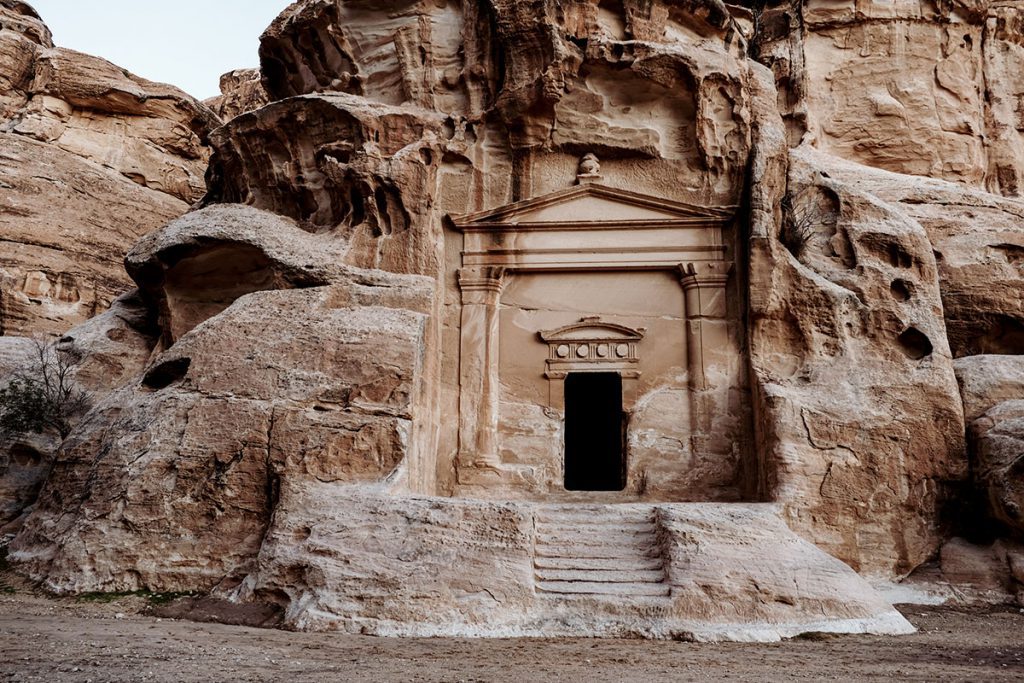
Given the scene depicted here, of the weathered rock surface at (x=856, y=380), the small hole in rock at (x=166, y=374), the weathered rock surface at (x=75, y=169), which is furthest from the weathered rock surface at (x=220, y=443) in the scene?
the weathered rock surface at (x=75, y=169)

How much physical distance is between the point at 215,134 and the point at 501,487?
7.97 meters

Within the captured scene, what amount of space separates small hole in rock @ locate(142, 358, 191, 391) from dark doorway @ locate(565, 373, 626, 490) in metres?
9.18

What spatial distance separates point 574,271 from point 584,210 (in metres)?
1.03

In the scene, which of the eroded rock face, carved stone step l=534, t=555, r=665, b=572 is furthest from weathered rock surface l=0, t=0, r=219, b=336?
the eroded rock face

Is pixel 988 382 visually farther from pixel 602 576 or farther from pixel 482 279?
pixel 482 279

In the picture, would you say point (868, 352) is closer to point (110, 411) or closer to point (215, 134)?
point (110, 411)

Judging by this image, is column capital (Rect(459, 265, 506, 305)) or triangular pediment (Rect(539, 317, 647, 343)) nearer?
triangular pediment (Rect(539, 317, 647, 343))

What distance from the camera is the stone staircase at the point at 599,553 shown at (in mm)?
7230

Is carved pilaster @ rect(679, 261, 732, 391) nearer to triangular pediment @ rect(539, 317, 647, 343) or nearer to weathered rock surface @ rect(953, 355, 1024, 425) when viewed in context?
triangular pediment @ rect(539, 317, 647, 343)

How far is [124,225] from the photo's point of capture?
66.8 feet

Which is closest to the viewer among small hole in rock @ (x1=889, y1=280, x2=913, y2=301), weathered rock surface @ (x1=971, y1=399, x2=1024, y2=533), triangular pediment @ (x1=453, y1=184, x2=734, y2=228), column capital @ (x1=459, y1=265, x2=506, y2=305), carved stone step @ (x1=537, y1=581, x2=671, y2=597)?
carved stone step @ (x1=537, y1=581, x2=671, y2=597)

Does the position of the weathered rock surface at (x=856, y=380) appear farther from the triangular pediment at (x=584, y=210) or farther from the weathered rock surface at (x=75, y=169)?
the weathered rock surface at (x=75, y=169)

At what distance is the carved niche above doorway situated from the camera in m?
11.7

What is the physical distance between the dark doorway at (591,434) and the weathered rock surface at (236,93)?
62.8 ft
